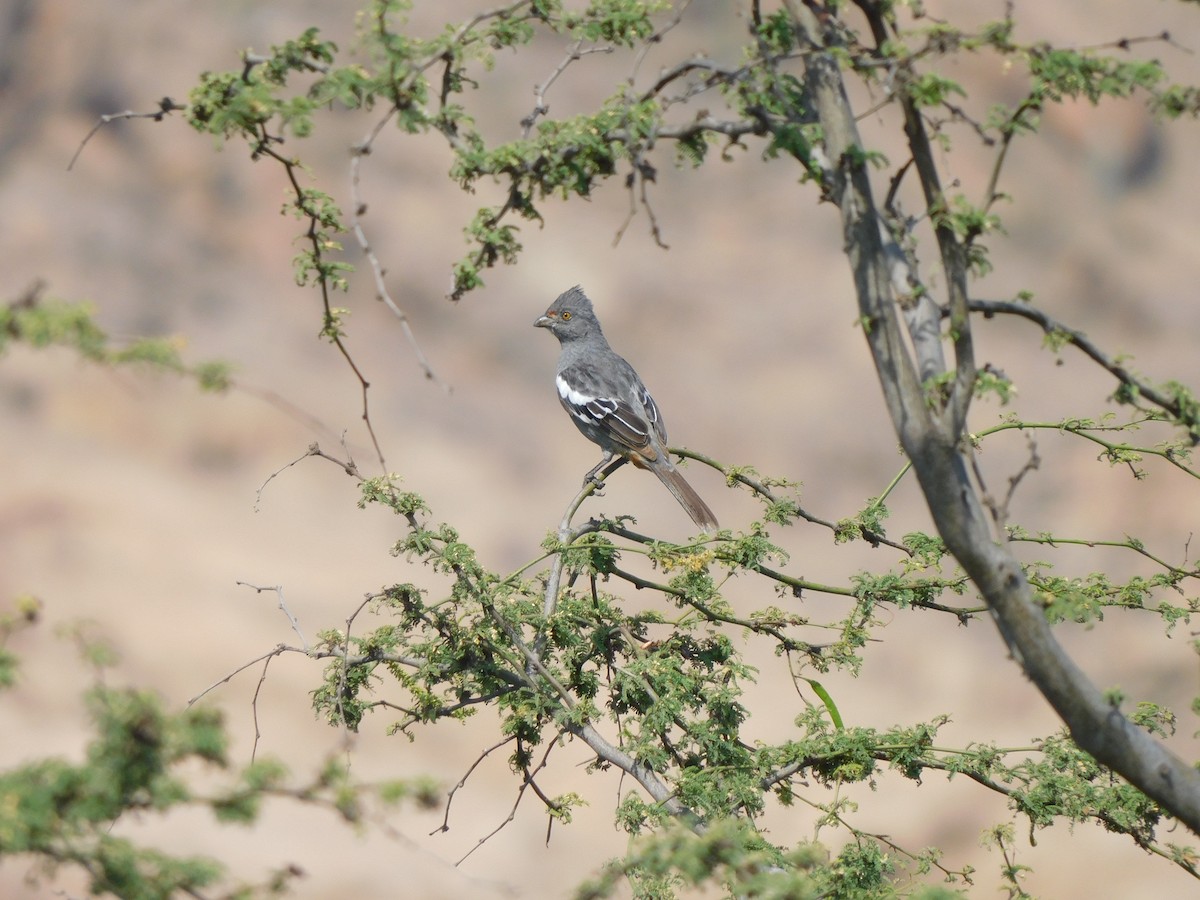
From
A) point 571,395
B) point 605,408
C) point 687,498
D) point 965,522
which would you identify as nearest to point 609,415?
point 605,408

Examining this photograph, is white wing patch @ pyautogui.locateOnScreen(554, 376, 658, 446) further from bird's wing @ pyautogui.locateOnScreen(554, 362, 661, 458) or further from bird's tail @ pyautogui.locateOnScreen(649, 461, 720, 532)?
bird's tail @ pyautogui.locateOnScreen(649, 461, 720, 532)

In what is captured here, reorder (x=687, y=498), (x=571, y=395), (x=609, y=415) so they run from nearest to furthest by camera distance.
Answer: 1. (x=687, y=498)
2. (x=609, y=415)
3. (x=571, y=395)

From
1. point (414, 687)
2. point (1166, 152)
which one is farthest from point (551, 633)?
point (1166, 152)

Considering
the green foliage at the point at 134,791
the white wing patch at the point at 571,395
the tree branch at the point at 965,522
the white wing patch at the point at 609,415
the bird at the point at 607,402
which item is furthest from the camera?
the white wing patch at the point at 571,395

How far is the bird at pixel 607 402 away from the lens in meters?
6.66

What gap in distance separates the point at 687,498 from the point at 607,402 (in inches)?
37.5

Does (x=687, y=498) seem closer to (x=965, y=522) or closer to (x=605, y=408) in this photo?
(x=605, y=408)

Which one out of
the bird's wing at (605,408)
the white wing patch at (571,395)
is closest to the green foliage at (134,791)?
the bird's wing at (605,408)

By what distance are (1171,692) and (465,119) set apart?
14199mm

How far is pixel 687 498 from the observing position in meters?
6.55

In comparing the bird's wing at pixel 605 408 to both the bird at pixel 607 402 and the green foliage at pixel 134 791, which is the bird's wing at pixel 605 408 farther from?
the green foliage at pixel 134 791

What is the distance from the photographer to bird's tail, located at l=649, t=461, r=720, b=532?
6441mm

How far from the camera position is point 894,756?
372 centimetres

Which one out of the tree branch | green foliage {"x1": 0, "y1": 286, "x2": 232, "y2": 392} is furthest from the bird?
green foliage {"x1": 0, "y1": 286, "x2": 232, "y2": 392}
